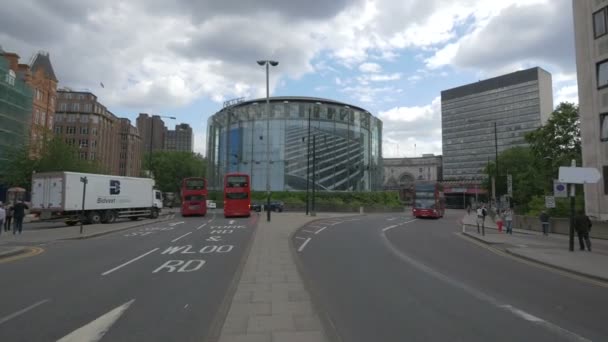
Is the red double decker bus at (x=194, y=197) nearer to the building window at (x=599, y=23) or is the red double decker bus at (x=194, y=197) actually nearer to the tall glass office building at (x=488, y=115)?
the building window at (x=599, y=23)

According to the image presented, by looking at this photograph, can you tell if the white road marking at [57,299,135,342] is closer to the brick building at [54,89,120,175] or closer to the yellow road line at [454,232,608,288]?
the yellow road line at [454,232,608,288]

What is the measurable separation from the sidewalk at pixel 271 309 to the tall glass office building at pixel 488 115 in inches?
4951

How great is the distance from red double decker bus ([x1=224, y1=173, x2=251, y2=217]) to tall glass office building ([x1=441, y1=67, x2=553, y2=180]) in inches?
4120

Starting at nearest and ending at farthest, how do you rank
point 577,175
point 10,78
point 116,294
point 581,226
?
1. point 116,294
2. point 577,175
3. point 581,226
4. point 10,78

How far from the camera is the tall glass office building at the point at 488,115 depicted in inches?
5187

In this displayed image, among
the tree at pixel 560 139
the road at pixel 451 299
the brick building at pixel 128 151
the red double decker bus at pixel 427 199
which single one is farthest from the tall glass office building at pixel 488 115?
the road at pixel 451 299

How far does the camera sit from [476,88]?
5881 inches

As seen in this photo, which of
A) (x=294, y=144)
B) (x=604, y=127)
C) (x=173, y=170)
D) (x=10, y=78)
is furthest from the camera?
(x=173, y=170)

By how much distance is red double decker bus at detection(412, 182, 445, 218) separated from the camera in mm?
42078

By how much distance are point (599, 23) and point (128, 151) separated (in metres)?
129

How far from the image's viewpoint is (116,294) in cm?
801

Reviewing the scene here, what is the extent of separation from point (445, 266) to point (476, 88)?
151896mm

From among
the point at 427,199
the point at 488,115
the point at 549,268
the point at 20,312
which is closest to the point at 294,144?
the point at 427,199

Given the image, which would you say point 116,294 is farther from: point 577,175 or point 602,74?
point 602,74
